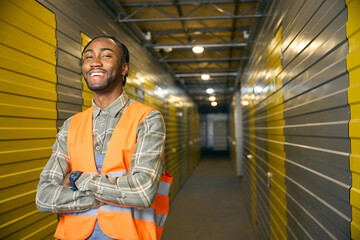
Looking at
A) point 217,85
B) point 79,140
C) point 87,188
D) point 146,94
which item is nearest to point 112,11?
point 146,94

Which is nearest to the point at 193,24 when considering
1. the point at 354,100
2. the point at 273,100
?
the point at 273,100

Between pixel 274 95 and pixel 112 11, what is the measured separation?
2600mm

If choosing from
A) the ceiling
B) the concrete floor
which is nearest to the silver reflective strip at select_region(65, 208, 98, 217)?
the ceiling

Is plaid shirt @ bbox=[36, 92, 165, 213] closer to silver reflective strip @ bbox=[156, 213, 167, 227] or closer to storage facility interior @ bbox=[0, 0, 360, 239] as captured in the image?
silver reflective strip @ bbox=[156, 213, 167, 227]

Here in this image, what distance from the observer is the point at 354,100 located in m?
1.20

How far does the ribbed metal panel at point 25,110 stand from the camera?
180 centimetres

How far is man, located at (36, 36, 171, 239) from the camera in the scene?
130 centimetres

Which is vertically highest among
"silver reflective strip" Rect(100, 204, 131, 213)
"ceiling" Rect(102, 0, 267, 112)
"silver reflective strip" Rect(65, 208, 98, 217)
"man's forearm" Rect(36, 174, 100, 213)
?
"ceiling" Rect(102, 0, 267, 112)

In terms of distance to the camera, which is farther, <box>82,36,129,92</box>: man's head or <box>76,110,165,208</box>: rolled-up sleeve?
<box>82,36,129,92</box>: man's head

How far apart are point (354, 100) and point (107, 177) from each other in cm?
127

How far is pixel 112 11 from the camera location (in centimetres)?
375

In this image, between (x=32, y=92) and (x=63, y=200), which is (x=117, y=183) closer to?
(x=63, y=200)

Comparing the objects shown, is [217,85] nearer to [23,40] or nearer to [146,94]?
[146,94]

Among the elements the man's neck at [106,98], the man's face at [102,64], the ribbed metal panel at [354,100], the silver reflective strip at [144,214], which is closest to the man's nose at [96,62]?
the man's face at [102,64]
